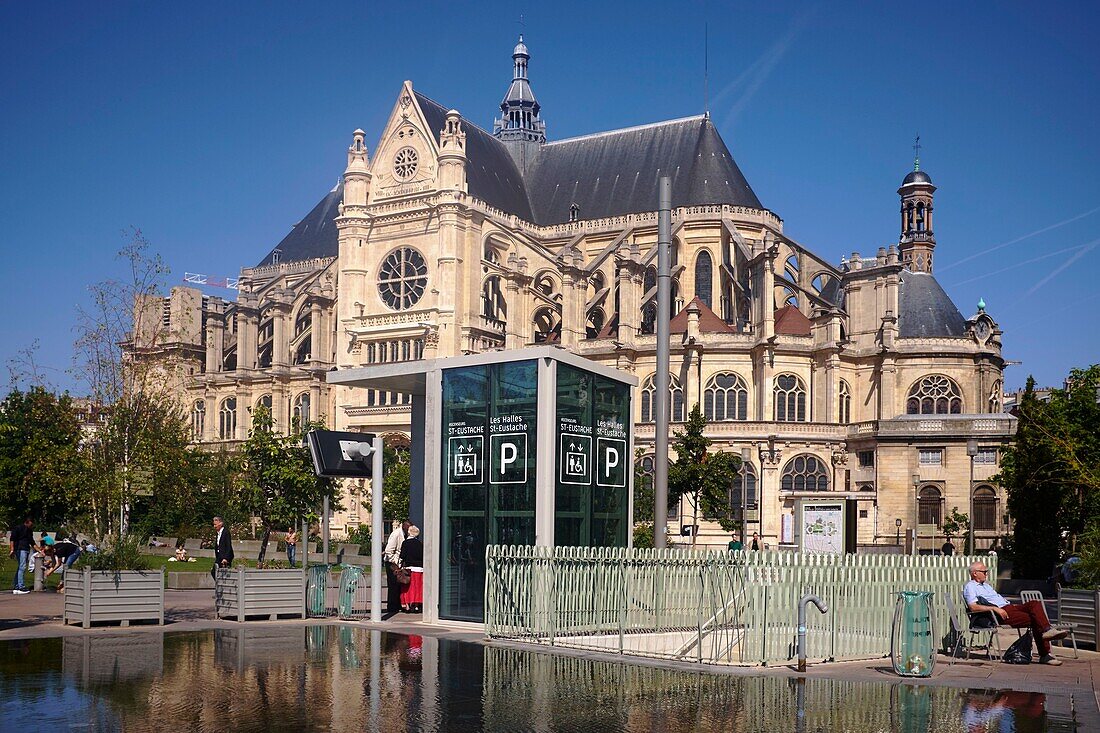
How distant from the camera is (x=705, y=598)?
16484 mm

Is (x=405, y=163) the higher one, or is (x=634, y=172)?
(x=634, y=172)

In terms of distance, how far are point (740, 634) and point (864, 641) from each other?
74.3 inches

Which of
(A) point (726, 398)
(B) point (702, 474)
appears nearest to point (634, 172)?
(A) point (726, 398)

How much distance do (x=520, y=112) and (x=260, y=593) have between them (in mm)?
70943

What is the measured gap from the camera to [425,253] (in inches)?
2516

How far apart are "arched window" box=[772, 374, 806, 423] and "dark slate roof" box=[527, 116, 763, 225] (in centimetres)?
1501

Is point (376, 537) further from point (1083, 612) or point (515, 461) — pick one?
point (1083, 612)

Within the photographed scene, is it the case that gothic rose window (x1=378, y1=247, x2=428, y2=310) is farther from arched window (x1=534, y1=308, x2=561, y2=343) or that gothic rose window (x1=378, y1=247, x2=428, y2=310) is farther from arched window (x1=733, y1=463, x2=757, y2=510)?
arched window (x1=733, y1=463, x2=757, y2=510)

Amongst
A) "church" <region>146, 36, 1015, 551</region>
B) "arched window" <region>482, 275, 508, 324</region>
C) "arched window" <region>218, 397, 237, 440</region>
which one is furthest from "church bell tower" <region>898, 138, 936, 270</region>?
"arched window" <region>218, 397, 237, 440</region>

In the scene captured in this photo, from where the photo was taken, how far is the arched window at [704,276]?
217 ft

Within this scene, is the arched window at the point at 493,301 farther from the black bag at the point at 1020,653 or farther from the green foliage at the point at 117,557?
the black bag at the point at 1020,653

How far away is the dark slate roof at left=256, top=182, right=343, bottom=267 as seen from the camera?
83.6 meters

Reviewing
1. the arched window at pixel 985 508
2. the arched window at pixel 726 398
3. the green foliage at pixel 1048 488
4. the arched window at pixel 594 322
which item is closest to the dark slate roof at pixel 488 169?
the arched window at pixel 594 322

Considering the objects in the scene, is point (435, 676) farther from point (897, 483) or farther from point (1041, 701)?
point (897, 483)
